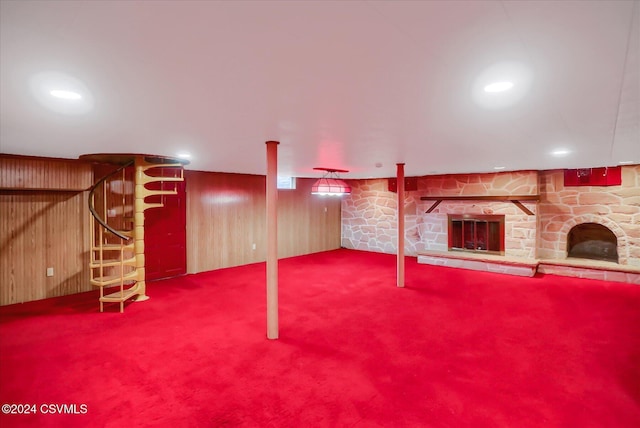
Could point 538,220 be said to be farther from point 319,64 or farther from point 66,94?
point 66,94

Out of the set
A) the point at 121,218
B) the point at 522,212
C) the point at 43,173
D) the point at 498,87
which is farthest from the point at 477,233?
the point at 43,173

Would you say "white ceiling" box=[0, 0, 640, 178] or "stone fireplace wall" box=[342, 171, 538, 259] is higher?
"white ceiling" box=[0, 0, 640, 178]

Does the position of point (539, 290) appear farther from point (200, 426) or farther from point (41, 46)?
point (41, 46)

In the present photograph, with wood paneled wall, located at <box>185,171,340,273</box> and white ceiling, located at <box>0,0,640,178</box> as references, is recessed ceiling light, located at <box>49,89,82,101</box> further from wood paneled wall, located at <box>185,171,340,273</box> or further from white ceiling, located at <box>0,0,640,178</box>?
wood paneled wall, located at <box>185,171,340,273</box>

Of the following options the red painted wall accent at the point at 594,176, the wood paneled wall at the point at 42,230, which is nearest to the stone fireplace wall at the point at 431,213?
the red painted wall accent at the point at 594,176

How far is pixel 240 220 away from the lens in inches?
295

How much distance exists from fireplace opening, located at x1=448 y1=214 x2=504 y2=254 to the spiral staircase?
6.46 metres

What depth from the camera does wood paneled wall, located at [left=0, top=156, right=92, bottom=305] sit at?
14.9ft

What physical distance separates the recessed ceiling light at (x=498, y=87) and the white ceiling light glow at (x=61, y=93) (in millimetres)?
2220

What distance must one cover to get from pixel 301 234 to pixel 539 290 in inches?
225

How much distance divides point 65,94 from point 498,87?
98.7 inches

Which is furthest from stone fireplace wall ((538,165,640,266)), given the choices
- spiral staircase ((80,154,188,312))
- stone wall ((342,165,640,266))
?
spiral staircase ((80,154,188,312))

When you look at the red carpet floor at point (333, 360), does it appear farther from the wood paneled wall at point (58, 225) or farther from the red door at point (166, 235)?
the red door at point (166, 235)

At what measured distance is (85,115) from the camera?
2.31 meters
